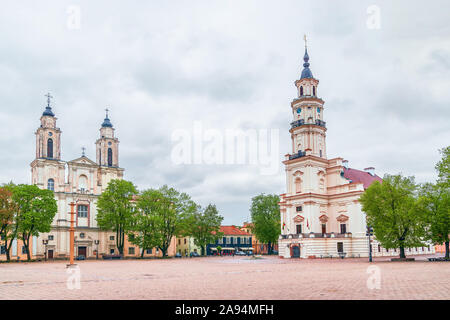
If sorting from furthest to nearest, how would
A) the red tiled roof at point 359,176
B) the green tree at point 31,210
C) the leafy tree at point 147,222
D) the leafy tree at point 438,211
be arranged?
the red tiled roof at point 359,176, the leafy tree at point 147,222, the green tree at point 31,210, the leafy tree at point 438,211

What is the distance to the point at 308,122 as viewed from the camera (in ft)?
221

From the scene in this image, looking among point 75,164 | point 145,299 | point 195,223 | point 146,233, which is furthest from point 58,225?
point 145,299

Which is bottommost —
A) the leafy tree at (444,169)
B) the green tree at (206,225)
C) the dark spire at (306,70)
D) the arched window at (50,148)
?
the green tree at (206,225)

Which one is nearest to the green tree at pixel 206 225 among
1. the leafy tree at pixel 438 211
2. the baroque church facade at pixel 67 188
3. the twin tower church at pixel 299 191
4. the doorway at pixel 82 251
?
the twin tower church at pixel 299 191

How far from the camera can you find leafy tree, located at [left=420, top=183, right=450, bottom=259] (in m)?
37.5

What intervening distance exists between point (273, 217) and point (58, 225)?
135ft

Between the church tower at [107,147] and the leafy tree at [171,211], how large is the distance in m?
15.9

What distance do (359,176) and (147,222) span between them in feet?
125

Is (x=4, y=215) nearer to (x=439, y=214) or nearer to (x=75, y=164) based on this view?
(x=75, y=164)

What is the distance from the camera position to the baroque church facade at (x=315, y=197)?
6216 centimetres

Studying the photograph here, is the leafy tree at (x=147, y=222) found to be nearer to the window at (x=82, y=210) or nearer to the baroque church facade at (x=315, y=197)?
the window at (x=82, y=210)

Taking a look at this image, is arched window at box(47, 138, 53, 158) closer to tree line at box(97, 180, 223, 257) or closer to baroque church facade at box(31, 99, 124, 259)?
baroque church facade at box(31, 99, 124, 259)

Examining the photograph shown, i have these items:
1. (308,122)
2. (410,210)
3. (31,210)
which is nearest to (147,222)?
(31,210)
